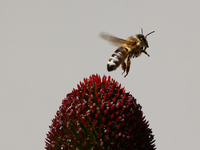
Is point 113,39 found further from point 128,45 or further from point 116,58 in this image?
point 116,58

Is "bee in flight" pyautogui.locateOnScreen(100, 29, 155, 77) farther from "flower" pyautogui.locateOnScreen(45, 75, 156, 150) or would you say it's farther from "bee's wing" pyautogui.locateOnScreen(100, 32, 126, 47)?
"flower" pyautogui.locateOnScreen(45, 75, 156, 150)

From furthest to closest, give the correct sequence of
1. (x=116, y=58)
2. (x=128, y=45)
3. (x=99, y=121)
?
1. (x=128, y=45)
2. (x=116, y=58)
3. (x=99, y=121)

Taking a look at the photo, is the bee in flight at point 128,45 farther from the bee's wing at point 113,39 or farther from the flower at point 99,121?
the flower at point 99,121

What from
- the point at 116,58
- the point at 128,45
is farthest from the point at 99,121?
the point at 128,45

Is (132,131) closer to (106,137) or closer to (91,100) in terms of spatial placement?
(106,137)

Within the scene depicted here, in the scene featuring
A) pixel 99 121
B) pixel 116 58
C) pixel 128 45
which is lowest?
pixel 99 121

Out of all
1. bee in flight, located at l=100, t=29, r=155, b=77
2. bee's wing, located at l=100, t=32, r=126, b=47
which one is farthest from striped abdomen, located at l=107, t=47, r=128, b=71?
bee's wing, located at l=100, t=32, r=126, b=47

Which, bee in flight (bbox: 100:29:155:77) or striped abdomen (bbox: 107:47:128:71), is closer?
Result: striped abdomen (bbox: 107:47:128:71)

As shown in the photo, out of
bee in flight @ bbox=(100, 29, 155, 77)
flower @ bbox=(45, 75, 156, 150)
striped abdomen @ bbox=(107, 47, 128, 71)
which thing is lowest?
flower @ bbox=(45, 75, 156, 150)
